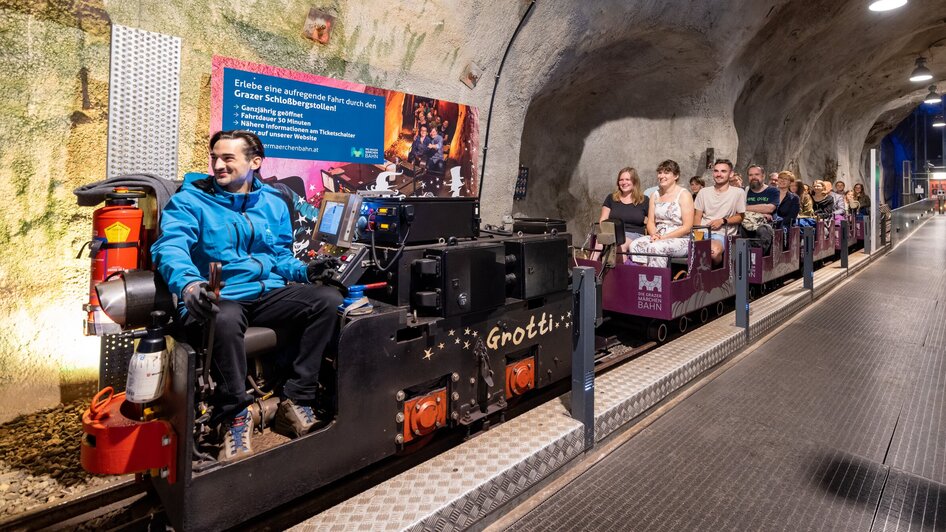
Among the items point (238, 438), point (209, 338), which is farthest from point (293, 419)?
point (209, 338)

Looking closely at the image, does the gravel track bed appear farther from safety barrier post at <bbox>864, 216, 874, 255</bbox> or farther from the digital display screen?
safety barrier post at <bbox>864, 216, 874, 255</bbox>

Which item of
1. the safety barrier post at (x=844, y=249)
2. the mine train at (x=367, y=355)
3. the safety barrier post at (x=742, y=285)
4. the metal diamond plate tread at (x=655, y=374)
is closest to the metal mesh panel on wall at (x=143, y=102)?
the mine train at (x=367, y=355)

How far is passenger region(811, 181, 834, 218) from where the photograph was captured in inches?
382

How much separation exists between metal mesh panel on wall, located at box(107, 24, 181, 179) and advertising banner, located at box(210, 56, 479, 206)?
278 millimetres

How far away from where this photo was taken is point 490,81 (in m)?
5.58

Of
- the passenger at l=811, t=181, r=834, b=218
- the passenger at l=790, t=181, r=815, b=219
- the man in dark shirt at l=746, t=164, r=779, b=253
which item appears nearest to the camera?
the man in dark shirt at l=746, t=164, r=779, b=253

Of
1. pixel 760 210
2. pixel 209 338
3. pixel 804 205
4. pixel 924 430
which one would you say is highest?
pixel 804 205

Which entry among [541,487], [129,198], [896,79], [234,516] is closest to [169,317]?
[129,198]

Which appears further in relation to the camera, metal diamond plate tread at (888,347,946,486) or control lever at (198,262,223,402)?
metal diamond plate tread at (888,347,946,486)

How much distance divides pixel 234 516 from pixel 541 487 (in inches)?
47.1

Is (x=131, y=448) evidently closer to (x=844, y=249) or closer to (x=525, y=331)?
(x=525, y=331)

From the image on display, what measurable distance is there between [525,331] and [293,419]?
1228 mm

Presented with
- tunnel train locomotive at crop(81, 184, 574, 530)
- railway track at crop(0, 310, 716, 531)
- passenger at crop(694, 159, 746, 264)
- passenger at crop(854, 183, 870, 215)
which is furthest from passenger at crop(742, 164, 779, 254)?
passenger at crop(854, 183, 870, 215)

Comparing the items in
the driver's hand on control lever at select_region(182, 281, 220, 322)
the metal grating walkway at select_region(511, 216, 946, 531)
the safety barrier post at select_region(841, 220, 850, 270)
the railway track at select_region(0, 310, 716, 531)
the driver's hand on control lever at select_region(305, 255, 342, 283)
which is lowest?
the railway track at select_region(0, 310, 716, 531)
